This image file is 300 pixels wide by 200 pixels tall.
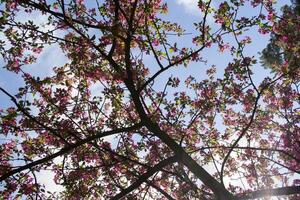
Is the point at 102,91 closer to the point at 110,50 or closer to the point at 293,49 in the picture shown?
the point at 110,50

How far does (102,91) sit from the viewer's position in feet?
29.3

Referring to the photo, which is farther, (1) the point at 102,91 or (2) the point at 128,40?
(1) the point at 102,91

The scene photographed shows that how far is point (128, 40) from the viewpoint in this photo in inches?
279

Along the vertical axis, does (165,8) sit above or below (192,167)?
above

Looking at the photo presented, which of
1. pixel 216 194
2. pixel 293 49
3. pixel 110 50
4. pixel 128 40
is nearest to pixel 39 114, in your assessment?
pixel 110 50

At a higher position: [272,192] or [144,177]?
[144,177]

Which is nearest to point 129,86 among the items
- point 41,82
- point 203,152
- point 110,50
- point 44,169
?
point 110,50

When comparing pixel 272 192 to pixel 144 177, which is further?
pixel 272 192

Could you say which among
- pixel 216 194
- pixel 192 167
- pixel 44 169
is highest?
pixel 44 169

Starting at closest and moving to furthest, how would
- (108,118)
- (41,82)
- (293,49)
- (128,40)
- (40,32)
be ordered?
(128,40) → (40,32) → (41,82) → (108,118) → (293,49)

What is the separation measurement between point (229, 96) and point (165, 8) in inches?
109

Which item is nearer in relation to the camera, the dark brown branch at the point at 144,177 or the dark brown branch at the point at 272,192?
the dark brown branch at the point at 144,177

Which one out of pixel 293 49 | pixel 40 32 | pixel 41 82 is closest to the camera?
Answer: pixel 40 32

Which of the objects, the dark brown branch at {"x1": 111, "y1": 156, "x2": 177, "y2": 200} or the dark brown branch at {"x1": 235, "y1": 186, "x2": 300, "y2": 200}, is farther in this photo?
the dark brown branch at {"x1": 235, "y1": 186, "x2": 300, "y2": 200}
